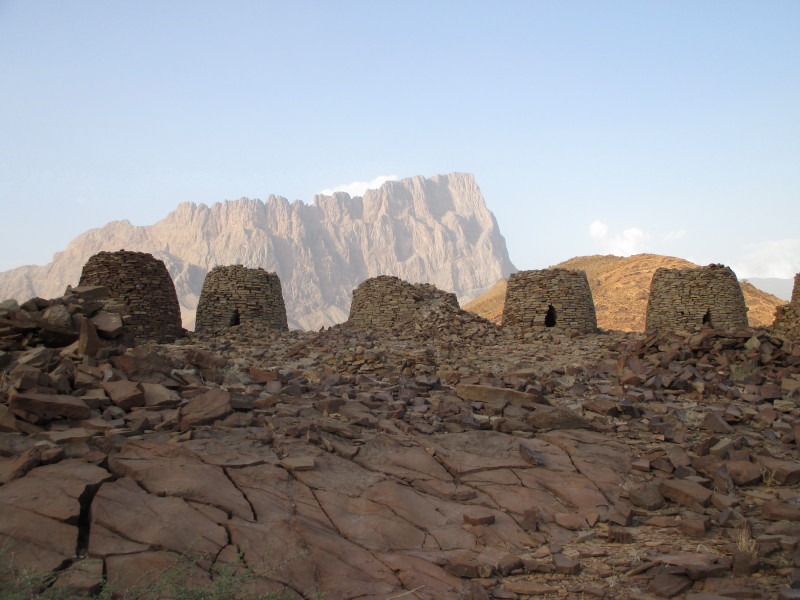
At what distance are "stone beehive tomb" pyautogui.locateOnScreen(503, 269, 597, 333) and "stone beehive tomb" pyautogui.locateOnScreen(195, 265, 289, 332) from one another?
7070 millimetres

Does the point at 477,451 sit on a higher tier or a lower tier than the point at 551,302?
lower

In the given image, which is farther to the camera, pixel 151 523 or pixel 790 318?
pixel 790 318

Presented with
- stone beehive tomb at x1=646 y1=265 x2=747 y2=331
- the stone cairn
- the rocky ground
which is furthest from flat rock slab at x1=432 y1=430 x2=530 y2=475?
stone beehive tomb at x1=646 y1=265 x2=747 y2=331

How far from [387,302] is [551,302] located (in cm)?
499

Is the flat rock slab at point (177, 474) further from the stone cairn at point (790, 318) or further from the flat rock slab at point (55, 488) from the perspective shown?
the stone cairn at point (790, 318)

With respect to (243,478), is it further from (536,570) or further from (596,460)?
(596,460)

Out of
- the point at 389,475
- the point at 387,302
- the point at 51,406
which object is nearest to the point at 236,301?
the point at 387,302

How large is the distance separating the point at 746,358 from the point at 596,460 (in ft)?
19.7

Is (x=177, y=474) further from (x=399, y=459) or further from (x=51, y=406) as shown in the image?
(x=399, y=459)

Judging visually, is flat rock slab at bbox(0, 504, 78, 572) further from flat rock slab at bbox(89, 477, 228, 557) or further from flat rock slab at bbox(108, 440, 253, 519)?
flat rock slab at bbox(108, 440, 253, 519)

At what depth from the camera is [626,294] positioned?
34188 millimetres

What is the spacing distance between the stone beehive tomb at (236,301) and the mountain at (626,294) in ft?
60.9

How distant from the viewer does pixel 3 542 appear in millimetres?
3131

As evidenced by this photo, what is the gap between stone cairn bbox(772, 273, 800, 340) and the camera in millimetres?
12641
